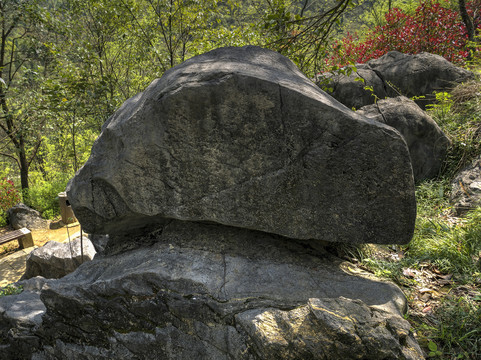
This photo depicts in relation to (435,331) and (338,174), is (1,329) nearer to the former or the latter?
(338,174)

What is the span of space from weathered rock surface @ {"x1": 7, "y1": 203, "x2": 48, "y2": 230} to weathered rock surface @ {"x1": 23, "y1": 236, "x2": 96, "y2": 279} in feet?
14.7

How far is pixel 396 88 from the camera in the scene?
27.8 ft

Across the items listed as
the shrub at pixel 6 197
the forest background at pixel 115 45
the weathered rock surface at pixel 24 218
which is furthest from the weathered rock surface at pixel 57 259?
the shrub at pixel 6 197

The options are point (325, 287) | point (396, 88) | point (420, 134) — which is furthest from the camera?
point (396, 88)

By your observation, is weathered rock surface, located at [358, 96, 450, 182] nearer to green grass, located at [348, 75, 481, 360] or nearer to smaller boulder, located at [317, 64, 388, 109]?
green grass, located at [348, 75, 481, 360]

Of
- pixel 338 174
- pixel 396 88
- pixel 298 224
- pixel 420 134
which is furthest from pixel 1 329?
pixel 396 88

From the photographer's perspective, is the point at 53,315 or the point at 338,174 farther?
the point at 53,315

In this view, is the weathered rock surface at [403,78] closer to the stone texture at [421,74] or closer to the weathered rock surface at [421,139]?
the stone texture at [421,74]

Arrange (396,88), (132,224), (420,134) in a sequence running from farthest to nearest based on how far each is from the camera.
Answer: (396,88), (420,134), (132,224)

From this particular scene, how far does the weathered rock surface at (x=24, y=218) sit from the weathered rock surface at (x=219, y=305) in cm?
848

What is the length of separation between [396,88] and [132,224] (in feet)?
26.3

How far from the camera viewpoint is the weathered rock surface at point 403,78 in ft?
25.0

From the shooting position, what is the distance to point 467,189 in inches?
175

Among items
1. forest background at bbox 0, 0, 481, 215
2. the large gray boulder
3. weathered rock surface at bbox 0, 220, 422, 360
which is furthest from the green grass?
forest background at bbox 0, 0, 481, 215
